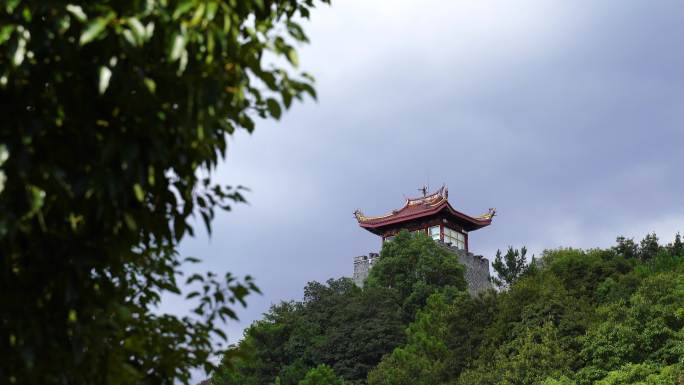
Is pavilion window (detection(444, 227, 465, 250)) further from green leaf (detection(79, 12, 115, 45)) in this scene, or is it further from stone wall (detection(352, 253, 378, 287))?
green leaf (detection(79, 12, 115, 45))

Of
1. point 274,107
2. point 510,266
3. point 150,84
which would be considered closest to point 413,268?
point 510,266

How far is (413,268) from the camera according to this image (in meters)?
41.2

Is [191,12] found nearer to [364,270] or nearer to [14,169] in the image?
[14,169]

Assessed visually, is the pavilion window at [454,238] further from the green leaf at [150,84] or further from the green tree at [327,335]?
the green leaf at [150,84]

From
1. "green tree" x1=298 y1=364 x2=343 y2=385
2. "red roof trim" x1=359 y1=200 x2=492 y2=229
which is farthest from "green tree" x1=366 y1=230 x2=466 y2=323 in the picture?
"green tree" x1=298 y1=364 x2=343 y2=385

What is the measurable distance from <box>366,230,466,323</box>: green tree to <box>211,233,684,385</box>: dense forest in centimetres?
5

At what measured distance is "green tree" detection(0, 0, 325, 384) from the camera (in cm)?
329

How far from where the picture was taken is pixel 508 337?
28.0m

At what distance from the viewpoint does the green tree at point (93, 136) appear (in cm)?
329

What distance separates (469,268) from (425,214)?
3852 millimetres

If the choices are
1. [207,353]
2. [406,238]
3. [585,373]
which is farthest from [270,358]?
[207,353]

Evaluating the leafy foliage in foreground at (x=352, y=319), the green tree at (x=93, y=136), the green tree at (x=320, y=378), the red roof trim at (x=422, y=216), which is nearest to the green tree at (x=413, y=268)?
the leafy foliage in foreground at (x=352, y=319)

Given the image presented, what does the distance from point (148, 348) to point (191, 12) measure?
1.82 m

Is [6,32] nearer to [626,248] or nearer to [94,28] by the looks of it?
[94,28]
